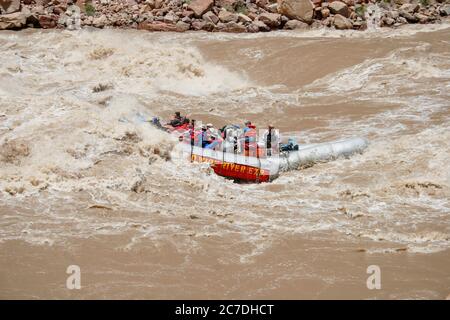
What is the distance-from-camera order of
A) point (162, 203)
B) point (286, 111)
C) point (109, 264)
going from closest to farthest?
point (109, 264), point (162, 203), point (286, 111)

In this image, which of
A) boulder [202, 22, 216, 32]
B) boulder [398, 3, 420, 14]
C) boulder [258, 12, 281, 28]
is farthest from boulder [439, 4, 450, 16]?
boulder [202, 22, 216, 32]

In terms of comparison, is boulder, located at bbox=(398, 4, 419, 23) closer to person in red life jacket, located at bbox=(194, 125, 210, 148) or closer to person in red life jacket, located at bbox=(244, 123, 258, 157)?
person in red life jacket, located at bbox=(244, 123, 258, 157)

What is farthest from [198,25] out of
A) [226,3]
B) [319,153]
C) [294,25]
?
[319,153]

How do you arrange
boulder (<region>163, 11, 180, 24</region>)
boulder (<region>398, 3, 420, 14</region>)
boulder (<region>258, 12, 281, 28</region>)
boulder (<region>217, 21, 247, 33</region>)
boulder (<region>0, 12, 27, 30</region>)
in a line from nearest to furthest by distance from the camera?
boulder (<region>0, 12, 27, 30</region>), boulder (<region>217, 21, 247, 33</region>), boulder (<region>258, 12, 281, 28</region>), boulder (<region>163, 11, 180, 24</region>), boulder (<region>398, 3, 420, 14</region>)

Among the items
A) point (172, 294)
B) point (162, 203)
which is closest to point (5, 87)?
point (162, 203)

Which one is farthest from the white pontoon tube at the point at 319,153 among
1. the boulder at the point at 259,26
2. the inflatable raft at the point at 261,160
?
the boulder at the point at 259,26

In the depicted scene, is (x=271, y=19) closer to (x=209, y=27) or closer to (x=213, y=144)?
(x=209, y=27)
